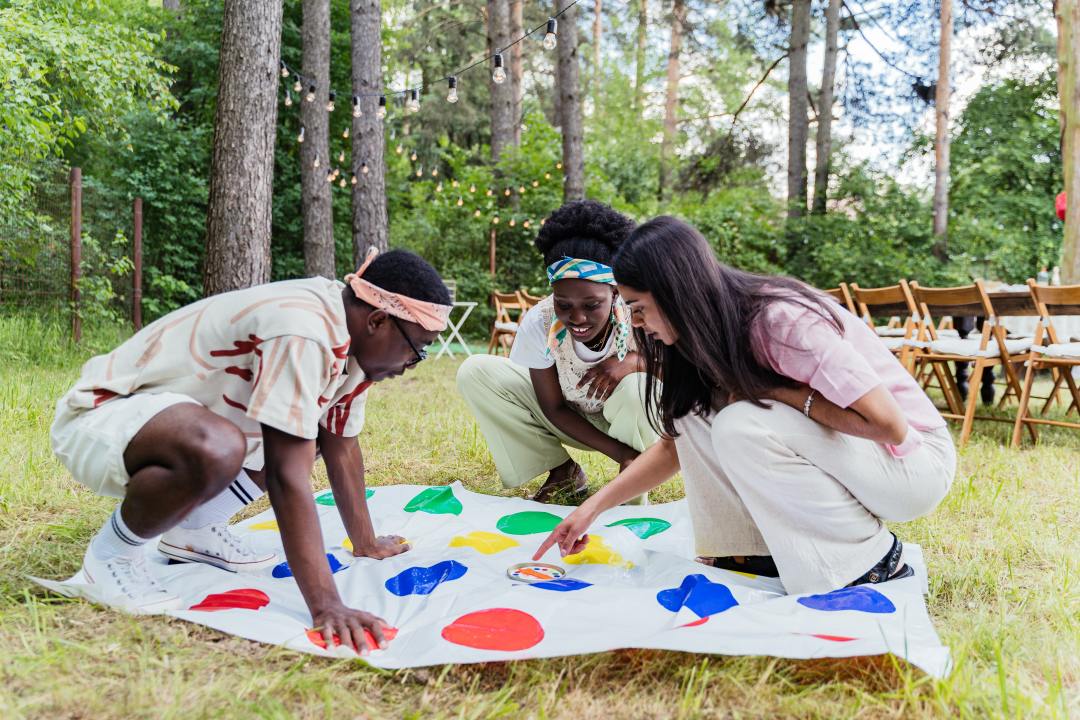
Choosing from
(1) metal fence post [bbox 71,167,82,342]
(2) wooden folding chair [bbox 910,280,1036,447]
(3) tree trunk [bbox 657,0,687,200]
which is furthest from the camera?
(3) tree trunk [bbox 657,0,687,200]

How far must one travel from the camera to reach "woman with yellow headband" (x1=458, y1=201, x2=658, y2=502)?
8.96 feet

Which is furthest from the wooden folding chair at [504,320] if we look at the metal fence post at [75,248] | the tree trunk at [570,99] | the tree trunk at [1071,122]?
the tree trunk at [1071,122]

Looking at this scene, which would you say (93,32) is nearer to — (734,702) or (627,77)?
(734,702)

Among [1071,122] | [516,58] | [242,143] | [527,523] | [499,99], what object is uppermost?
[516,58]

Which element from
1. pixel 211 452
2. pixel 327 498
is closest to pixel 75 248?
pixel 327 498

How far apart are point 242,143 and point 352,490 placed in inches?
168

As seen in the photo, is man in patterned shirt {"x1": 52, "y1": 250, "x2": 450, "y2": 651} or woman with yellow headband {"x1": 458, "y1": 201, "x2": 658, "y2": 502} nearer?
man in patterned shirt {"x1": 52, "y1": 250, "x2": 450, "y2": 651}

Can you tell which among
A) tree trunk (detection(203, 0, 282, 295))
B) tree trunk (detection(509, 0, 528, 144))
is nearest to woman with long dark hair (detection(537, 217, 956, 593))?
tree trunk (detection(203, 0, 282, 295))

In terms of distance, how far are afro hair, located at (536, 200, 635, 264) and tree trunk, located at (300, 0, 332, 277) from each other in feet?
25.0

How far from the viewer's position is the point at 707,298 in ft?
5.85

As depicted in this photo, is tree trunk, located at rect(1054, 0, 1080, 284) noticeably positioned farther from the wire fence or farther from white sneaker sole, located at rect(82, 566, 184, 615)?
the wire fence

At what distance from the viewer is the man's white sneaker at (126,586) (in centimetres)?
179

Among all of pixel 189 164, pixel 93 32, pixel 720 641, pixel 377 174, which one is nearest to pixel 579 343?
pixel 720 641

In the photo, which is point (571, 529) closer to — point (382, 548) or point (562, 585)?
point (562, 585)
